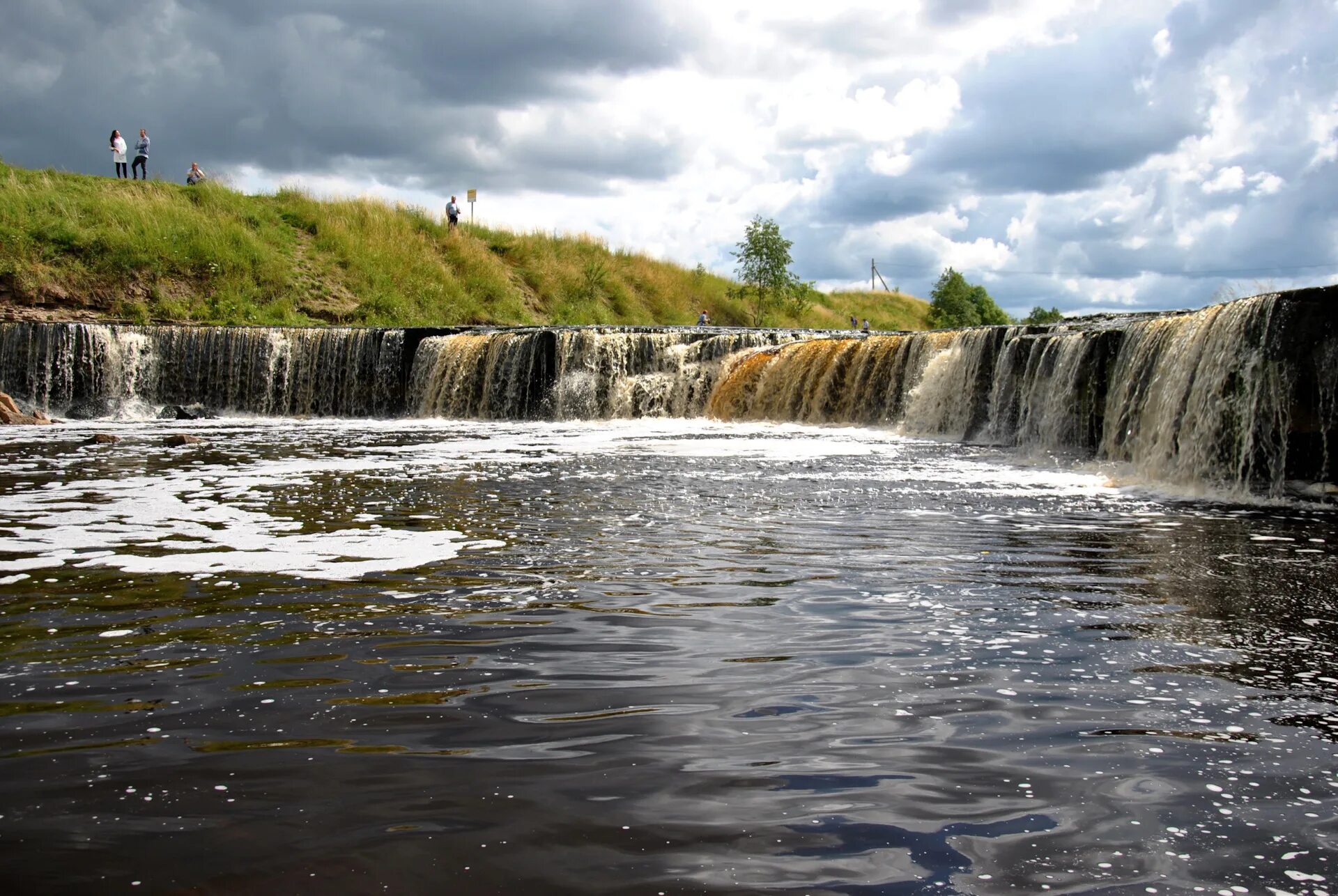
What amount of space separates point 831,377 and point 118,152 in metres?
27.7

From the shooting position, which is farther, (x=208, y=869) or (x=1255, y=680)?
(x=1255, y=680)

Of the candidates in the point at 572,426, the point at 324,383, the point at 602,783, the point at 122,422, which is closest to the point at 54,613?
the point at 602,783

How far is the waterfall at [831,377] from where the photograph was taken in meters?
9.82

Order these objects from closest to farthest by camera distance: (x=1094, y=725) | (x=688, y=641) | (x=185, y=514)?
(x=1094, y=725), (x=688, y=641), (x=185, y=514)

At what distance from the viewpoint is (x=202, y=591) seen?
473cm

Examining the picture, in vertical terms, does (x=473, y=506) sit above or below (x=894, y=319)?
below

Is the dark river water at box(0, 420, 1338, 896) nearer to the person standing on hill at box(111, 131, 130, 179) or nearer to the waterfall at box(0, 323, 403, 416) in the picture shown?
the waterfall at box(0, 323, 403, 416)

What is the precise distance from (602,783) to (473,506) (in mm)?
5469

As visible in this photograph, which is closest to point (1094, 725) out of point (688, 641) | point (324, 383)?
point (688, 641)

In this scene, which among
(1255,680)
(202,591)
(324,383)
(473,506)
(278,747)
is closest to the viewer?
(278,747)

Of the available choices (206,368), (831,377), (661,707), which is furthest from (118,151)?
(661,707)

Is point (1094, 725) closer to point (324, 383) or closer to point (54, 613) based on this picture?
point (54, 613)

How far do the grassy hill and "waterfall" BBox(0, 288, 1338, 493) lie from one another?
619 centimetres

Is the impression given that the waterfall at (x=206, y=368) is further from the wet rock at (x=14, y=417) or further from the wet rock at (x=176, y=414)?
the wet rock at (x=14, y=417)
